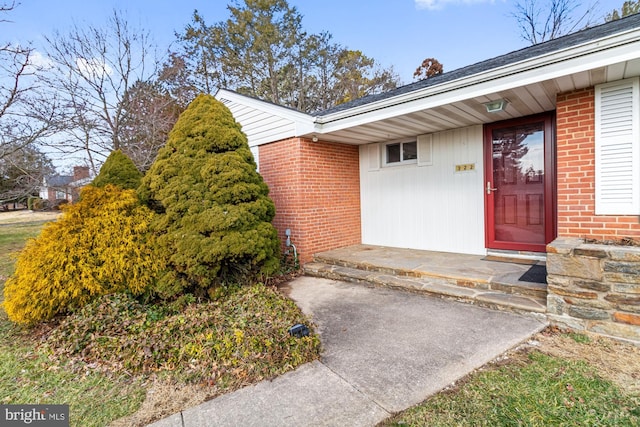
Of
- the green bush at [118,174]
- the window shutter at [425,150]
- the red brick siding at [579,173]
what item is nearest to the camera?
the red brick siding at [579,173]

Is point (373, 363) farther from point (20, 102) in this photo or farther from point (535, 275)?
point (20, 102)

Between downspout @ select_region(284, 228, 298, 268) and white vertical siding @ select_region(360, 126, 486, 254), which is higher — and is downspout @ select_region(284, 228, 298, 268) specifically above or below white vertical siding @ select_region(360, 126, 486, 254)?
below

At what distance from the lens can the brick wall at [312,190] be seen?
5.72m

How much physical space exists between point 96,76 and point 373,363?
10.3m

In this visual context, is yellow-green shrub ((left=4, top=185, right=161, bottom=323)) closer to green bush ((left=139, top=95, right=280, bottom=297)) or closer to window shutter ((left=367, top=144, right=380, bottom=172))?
green bush ((left=139, top=95, right=280, bottom=297))

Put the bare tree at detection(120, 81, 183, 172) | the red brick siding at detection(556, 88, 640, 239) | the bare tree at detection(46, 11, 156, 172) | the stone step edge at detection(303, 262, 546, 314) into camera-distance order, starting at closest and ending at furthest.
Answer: the stone step edge at detection(303, 262, 546, 314)
the red brick siding at detection(556, 88, 640, 239)
the bare tree at detection(46, 11, 156, 172)
the bare tree at detection(120, 81, 183, 172)

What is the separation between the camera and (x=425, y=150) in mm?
5715

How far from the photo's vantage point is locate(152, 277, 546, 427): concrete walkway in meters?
1.96

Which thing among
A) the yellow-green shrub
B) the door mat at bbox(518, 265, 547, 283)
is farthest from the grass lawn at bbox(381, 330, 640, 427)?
the yellow-green shrub

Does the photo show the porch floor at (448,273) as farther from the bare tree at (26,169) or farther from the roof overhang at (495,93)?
the bare tree at (26,169)

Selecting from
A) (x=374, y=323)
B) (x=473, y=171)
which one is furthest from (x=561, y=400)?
(x=473, y=171)

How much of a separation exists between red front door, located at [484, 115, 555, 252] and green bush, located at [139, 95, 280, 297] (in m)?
3.45

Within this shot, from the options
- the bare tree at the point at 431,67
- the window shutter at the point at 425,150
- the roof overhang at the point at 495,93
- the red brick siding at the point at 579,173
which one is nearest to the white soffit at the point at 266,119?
the roof overhang at the point at 495,93

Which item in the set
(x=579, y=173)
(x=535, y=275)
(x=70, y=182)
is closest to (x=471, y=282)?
(x=535, y=275)
